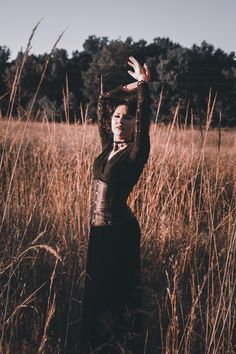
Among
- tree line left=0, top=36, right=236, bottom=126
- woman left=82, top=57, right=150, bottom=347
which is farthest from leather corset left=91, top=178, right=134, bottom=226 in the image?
tree line left=0, top=36, right=236, bottom=126

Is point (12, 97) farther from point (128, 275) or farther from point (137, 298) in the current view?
point (137, 298)

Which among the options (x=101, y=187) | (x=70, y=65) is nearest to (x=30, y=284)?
(x=101, y=187)

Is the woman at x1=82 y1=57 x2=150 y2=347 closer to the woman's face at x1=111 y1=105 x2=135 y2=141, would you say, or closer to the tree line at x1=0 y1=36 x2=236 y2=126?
the woman's face at x1=111 y1=105 x2=135 y2=141

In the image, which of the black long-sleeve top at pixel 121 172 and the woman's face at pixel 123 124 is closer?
the black long-sleeve top at pixel 121 172

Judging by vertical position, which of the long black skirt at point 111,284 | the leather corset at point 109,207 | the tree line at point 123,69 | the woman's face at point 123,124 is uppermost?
the tree line at point 123,69

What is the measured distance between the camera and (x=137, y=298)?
135cm

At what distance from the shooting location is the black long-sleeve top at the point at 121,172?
4.05 ft

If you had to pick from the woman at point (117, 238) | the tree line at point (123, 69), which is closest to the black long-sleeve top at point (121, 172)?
the woman at point (117, 238)

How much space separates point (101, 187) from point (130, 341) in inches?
24.9

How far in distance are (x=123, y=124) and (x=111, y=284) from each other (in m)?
0.64

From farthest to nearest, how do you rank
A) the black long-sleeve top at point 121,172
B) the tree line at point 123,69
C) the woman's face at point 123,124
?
the tree line at point 123,69 < the woman's face at point 123,124 < the black long-sleeve top at point 121,172

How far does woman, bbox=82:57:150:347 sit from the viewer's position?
1.26 m

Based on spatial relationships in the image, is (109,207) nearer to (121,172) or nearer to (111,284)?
(121,172)

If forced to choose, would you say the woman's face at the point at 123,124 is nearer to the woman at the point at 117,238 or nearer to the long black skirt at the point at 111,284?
the woman at the point at 117,238
